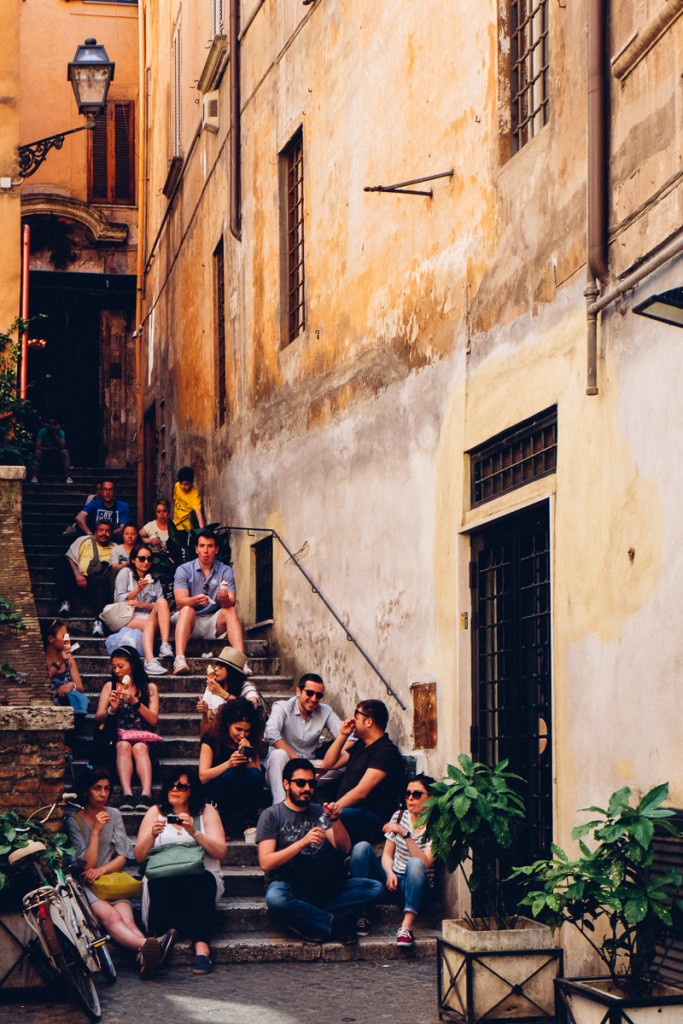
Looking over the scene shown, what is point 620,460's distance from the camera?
303 inches

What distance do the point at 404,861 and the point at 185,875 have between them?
146 centimetres

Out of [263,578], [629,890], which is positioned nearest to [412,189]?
[263,578]

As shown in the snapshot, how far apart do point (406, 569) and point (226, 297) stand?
6727 millimetres

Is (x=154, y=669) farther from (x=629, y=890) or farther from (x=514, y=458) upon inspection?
(x=629, y=890)

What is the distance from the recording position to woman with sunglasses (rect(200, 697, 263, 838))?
10672 mm

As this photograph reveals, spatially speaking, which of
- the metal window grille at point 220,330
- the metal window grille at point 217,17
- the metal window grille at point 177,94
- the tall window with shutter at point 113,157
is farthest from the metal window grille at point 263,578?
the tall window with shutter at point 113,157

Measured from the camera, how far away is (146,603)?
13906 millimetres

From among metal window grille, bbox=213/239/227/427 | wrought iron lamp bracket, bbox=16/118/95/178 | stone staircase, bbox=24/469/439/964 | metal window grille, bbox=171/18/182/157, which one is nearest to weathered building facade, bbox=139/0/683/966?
metal window grille, bbox=213/239/227/427

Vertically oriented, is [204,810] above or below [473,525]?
below

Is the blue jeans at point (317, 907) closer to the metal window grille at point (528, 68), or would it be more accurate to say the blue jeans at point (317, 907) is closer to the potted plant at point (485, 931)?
the potted plant at point (485, 931)

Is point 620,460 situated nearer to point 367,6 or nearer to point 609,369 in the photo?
point 609,369

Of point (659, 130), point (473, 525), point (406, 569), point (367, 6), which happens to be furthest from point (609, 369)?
point (367, 6)

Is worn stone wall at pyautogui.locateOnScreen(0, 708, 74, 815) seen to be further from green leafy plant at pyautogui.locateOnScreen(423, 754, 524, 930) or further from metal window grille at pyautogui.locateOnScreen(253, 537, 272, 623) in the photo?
metal window grille at pyautogui.locateOnScreen(253, 537, 272, 623)

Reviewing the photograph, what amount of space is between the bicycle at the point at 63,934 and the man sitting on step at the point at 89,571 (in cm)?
607
